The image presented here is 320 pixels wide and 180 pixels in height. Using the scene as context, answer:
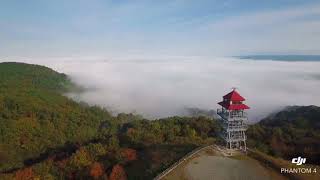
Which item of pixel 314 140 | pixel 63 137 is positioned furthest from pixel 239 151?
pixel 63 137

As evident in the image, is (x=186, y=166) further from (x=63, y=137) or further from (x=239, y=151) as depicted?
(x=63, y=137)

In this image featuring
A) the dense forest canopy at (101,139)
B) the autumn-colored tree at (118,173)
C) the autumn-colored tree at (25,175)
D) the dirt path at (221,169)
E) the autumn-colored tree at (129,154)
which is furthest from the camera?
the autumn-colored tree at (129,154)

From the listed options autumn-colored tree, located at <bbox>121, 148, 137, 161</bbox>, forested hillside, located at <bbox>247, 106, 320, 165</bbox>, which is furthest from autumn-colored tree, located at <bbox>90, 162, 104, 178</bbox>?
forested hillside, located at <bbox>247, 106, 320, 165</bbox>

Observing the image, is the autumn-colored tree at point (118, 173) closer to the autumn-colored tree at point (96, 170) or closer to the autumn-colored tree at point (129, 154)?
the autumn-colored tree at point (96, 170)

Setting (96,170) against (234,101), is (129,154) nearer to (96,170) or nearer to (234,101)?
(96,170)

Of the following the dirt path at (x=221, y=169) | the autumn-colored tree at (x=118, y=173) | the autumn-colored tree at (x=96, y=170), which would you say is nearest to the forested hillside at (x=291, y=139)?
the dirt path at (x=221, y=169)

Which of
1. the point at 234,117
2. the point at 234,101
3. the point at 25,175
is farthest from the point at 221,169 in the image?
the point at 25,175
